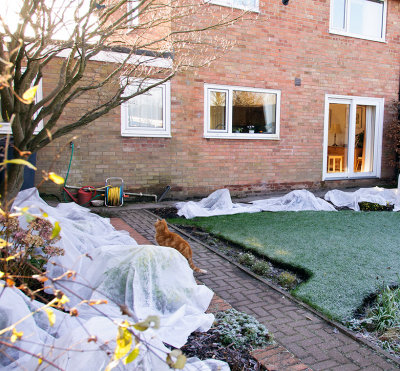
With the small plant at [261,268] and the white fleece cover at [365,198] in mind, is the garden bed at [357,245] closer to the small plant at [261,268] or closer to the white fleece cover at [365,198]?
the small plant at [261,268]

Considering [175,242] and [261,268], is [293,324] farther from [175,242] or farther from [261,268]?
[175,242]

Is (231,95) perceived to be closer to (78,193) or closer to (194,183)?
(194,183)

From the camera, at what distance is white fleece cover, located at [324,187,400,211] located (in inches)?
342

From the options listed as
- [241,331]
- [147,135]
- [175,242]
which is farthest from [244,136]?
[241,331]

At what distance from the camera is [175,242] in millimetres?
4145

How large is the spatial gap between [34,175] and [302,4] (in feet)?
27.9

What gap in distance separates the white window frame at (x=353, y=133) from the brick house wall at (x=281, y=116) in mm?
175

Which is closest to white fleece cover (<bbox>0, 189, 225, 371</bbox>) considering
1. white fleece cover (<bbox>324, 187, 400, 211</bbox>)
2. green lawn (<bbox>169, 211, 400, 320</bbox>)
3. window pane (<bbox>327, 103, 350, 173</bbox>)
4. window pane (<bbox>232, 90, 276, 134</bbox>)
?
green lawn (<bbox>169, 211, 400, 320</bbox>)

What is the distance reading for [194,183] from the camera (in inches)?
369

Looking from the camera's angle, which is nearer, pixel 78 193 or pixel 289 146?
pixel 78 193

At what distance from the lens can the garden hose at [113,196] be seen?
26.0 ft

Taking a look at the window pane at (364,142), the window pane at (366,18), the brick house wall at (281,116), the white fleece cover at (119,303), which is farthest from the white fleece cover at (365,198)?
the white fleece cover at (119,303)

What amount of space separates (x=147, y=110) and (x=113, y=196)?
2.31 metres

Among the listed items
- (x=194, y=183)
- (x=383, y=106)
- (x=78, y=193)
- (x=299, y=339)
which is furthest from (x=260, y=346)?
(x=383, y=106)
